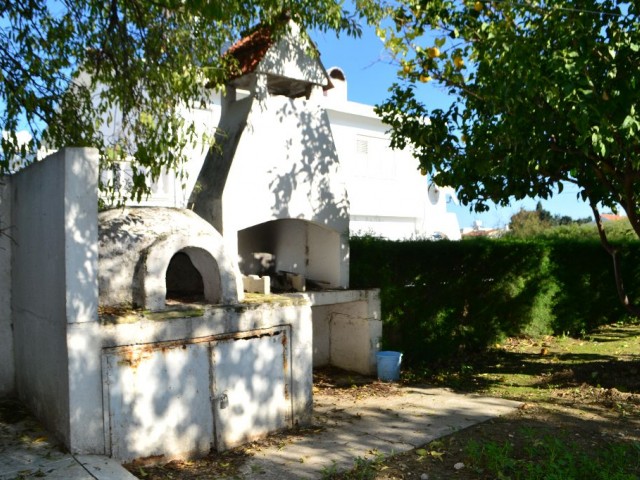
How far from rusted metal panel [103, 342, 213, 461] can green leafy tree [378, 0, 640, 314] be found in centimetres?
536

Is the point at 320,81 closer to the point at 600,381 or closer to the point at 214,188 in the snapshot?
the point at 214,188

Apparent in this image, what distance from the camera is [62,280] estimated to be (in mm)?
6016

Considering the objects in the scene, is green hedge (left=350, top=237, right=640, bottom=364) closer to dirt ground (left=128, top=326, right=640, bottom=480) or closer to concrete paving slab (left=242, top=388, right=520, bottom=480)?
dirt ground (left=128, top=326, right=640, bottom=480)

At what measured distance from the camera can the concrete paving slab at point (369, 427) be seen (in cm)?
664

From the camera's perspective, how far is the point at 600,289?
17.0 metres

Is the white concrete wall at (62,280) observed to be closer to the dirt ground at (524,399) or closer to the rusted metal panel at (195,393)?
the rusted metal panel at (195,393)

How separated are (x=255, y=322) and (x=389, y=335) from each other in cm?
547

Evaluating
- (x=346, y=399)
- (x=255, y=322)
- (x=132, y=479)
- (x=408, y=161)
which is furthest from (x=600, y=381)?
(x=408, y=161)

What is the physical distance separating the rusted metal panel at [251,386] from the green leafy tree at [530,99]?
442 centimetres

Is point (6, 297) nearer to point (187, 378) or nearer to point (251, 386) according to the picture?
point (187, 378)

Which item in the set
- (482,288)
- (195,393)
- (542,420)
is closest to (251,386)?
(195,393)

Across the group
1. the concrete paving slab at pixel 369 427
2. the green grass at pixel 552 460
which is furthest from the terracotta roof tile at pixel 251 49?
the green grass at pixel 552 460

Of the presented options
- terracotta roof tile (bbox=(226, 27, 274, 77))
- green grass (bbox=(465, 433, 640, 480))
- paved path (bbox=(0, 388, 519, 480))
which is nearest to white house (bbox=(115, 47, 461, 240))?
terracotta roof tile (bbox=(226, 27, 274, 77))

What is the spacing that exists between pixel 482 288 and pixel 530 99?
6784 millimetres
